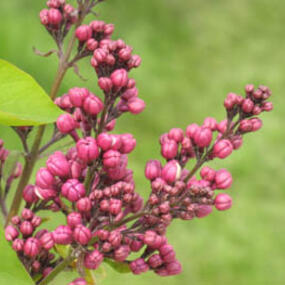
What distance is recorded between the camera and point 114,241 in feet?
2.31


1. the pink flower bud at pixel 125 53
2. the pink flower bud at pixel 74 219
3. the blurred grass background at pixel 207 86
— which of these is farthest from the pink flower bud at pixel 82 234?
the blurred grass background at pixel 207 86

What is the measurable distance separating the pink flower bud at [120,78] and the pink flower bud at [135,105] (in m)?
0.05

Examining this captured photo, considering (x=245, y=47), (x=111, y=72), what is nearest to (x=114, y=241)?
(x=111, y=72)

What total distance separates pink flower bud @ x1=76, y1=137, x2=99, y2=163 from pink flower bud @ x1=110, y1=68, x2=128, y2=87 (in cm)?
8

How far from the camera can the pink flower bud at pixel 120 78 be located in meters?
0.73

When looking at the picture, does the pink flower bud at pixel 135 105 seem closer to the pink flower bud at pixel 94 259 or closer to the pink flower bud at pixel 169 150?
the pink flower bud at pixel 169 150

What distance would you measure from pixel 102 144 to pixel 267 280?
2449 mm

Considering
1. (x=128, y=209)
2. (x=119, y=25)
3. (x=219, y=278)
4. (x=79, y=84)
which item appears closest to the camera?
(x=128, y=209)

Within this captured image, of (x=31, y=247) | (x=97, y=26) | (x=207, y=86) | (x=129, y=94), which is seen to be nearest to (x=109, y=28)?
(x=97, y=26)

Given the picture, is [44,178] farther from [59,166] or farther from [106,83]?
[106,83]

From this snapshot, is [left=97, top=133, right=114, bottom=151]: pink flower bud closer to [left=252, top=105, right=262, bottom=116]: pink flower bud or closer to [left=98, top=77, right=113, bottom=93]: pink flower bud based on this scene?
[left=98, top=77, right=113, bottom=93]: pink flower bud

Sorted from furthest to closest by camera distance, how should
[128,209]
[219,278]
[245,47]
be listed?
[245,47]
[219,278]
[128,209]

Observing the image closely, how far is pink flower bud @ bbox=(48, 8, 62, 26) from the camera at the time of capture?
0.91 meters

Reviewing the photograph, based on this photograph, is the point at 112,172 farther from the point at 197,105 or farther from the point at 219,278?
the point at 197,105
